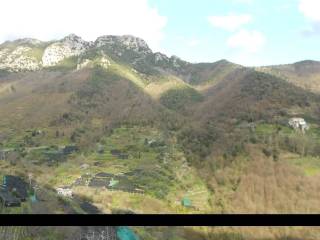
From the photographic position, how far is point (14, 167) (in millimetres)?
18250

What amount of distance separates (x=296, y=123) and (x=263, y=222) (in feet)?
64.9

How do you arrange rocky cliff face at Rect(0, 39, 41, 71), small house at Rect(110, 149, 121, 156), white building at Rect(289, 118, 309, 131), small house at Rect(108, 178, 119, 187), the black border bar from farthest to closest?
rocky cliff face at Rect(0, 39, 41, 71)
small house at Rect(110, 149, 121, 156)
white building at Rect(289, 118, 309, 131)
small house at Rect(108, 178, 119, 187)
the black border bar

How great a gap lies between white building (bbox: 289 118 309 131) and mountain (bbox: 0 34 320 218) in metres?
0.21

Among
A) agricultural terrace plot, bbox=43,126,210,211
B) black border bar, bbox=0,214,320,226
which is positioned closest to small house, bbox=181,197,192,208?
agricultural terrace plot, bbox=43,126,210,211

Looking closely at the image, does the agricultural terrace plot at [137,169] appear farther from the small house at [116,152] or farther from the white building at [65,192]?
the white building at [65,192]

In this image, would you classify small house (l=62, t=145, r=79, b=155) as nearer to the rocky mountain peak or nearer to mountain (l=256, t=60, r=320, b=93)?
mountain (l=256, t=60, r=320, b=93)

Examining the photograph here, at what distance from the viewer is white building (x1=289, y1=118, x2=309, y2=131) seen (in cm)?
1928

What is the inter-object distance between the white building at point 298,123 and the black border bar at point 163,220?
1900 centimetres

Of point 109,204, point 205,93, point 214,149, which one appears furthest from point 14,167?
point 205,93

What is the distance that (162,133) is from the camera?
20109mm

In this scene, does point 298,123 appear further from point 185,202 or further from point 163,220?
point 163,220

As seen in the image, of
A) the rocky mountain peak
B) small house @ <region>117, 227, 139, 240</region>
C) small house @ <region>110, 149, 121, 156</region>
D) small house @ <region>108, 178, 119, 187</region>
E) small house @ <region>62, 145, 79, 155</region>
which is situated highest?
the rocky mountain peak

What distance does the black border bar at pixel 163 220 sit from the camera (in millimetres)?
859

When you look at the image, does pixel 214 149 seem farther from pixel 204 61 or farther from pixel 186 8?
pixel 186 8
